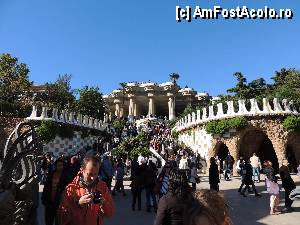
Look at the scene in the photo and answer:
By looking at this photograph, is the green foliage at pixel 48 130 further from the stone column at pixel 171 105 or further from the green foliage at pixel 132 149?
the stone column at pixel 171 105

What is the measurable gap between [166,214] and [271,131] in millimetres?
21665

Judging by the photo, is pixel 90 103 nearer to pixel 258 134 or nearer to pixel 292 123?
pixel 258 134

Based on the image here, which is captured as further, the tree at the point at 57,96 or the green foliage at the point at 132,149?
the tree at the point at 57,96

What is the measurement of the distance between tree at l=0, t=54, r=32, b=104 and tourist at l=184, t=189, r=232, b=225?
125 ft

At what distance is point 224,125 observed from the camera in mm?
24688

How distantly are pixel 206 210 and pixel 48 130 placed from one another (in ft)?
86.1

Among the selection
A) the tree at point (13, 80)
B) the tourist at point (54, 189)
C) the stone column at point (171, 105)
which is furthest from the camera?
the stone column at point (171, 105)

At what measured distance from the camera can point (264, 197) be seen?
12.9 m

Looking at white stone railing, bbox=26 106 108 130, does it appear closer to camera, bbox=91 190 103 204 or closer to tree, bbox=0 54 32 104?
tree, bbox=0 54 32 104

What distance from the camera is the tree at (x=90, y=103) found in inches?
1722

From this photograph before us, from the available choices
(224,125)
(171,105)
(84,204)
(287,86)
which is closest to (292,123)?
(224,125)

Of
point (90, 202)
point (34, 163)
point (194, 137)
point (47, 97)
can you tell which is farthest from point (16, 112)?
point (90, 202)

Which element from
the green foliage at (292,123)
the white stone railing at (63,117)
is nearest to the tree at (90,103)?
the white stone railing at (63,117)

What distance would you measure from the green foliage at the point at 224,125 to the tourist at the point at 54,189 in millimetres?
19643
